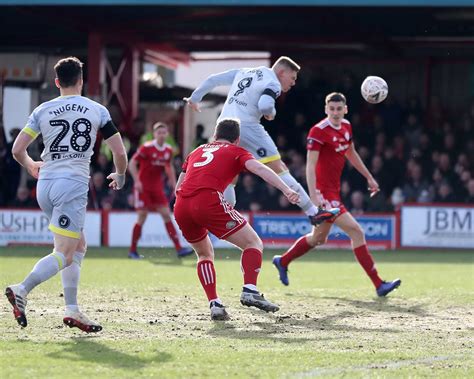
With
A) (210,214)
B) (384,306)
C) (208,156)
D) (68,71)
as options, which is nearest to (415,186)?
(384,306)

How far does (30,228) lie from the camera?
2172 cm

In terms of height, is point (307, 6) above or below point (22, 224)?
above

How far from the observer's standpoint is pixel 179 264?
55.9 ft

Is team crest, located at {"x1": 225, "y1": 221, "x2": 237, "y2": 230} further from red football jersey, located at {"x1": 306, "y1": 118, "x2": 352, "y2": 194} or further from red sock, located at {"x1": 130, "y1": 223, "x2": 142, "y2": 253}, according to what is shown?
red sock, located at {"x1": 130, "y1": 223, "x2": 142, "y2": 253}

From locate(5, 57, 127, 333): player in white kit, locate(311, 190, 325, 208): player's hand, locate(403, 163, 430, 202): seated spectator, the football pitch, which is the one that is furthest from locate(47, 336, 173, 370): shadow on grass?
locate(403, 163, 430, 202): seated spectator

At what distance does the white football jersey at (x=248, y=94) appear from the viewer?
448 inches

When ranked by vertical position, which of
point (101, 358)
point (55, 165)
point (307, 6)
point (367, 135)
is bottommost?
point (101, 358)

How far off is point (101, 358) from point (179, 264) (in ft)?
31.5

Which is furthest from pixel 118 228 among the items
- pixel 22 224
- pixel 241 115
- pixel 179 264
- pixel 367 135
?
pixel 241 115

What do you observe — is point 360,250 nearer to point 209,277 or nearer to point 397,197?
point 209,277

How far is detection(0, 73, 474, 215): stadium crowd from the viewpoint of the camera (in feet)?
75.0

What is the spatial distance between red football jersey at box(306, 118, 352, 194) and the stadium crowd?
31.8 feet

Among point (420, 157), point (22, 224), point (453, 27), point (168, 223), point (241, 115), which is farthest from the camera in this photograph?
point (453, 27)

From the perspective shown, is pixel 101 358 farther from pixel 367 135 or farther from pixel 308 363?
pixel 367 135
